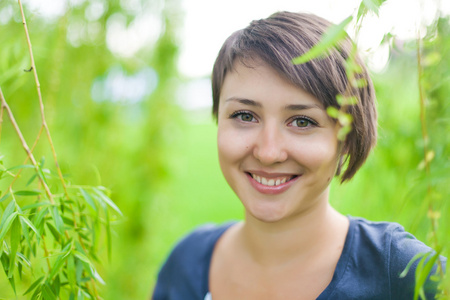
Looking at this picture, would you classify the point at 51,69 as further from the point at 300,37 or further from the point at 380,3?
the point at 380,3

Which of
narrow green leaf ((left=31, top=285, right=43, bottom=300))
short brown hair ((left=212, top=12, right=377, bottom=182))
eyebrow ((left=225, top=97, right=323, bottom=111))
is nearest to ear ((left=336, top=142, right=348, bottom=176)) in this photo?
short brown hair ((left=212, top=12, right=377, bottom=182))

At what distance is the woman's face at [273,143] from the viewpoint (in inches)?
39.0

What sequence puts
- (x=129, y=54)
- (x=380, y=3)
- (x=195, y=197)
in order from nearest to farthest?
1. (x=380, y=3)
2. (x=129, y=54)
3. (x=195, y=197)

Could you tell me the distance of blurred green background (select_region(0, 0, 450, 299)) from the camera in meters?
1.47

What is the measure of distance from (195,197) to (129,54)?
2360mm

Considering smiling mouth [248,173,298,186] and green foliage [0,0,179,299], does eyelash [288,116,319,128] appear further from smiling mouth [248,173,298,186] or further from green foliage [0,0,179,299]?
green foliage [0,0,179,299]

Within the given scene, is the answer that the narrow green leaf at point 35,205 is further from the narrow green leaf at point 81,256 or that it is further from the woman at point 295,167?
the woman at point 295,167

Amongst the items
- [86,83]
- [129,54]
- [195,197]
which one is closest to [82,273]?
[86,83]

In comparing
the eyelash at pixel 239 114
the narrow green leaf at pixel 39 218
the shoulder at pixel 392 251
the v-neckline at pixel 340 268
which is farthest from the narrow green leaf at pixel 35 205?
the shoulder at pixel 392 251

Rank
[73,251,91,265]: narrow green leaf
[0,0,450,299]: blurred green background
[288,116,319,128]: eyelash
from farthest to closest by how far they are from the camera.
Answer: [0,0,450,299]: blurred green background < [288,116,319,128]: eyelash < [73,251,91,265]: narrow green leaf

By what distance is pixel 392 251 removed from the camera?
102cm

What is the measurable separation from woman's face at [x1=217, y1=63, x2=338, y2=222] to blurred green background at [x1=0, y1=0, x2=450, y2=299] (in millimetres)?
305

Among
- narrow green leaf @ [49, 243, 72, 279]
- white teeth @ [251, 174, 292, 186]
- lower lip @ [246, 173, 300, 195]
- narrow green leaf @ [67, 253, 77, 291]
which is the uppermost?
white teeth @ [251, 174, 292, 186]

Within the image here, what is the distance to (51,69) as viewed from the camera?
65.5 inches
